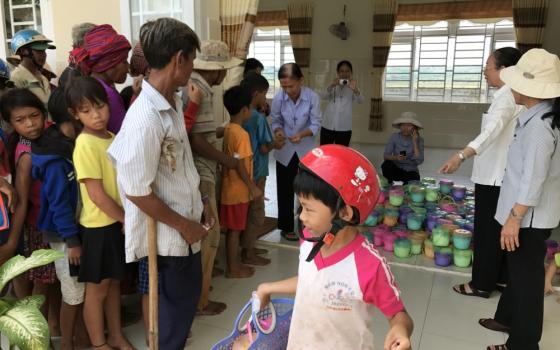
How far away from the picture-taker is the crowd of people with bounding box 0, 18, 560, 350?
1.12 metres

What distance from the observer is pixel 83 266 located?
6.08 feet

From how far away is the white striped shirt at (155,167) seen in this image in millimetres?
1384

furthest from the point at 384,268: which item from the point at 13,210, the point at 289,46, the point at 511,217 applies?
the point at 289,46

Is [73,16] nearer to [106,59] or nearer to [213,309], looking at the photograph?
[106,59]

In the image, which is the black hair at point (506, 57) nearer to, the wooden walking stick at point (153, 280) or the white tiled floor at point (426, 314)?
the white tiled floor at point (426, 314)

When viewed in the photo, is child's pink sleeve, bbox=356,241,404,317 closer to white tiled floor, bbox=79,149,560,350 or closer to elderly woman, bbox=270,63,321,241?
white tiled floor, bbox=79,149,560,350

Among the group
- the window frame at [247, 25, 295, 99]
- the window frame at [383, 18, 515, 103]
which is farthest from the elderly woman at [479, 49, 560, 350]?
the window frame at [247, 25, 295, 99]

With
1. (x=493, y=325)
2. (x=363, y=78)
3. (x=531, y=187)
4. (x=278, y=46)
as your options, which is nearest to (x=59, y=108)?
(x=531, y=187)

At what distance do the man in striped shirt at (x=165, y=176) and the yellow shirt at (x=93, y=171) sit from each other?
0.32m

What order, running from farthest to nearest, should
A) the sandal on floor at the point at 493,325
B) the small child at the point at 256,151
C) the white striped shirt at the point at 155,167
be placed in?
the small child at the point at 256,151 → the sandal on floor at the point at 493,325 → the white striped shirt at the point at 155,167

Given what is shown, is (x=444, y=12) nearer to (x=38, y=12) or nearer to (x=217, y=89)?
(x=217, y=89)

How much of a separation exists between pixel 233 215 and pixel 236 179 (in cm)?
24

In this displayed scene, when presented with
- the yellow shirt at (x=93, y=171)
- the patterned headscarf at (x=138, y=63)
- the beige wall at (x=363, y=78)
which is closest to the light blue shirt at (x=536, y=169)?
the yellow shirt at (x=93, y=171)

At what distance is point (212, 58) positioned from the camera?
7.77ft
